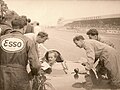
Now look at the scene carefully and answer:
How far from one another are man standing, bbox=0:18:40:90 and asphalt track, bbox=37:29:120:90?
341 mm

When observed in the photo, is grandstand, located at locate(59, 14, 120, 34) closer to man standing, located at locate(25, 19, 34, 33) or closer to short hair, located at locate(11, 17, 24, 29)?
man standing, located at locate(25, 19, 34, 33)

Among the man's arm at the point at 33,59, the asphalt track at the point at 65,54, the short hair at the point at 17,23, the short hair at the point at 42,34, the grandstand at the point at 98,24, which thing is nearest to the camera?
the man's arm at the point at 33,59

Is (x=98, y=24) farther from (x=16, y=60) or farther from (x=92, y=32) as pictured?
(x=16, y=60)

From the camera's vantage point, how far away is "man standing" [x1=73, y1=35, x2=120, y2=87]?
9.31 ft

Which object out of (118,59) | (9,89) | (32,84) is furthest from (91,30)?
(9,89)

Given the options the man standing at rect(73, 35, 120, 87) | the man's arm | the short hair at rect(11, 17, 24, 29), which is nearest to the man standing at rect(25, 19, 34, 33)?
the short hair at rect(11, 17, 24, 29)

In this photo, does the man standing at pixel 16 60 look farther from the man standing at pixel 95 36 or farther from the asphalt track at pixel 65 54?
the man standing at pixel 95 36

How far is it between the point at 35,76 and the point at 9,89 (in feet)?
1.12

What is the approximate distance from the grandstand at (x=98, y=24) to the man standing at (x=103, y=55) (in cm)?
17

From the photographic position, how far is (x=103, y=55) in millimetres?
2887

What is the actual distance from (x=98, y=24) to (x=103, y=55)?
1.37 feet

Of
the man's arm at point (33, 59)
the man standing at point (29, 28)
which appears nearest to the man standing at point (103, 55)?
the man standing at point (29, 28)

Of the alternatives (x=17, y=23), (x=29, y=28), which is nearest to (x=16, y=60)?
(x=17, y=23)

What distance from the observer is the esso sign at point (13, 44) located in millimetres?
2479
